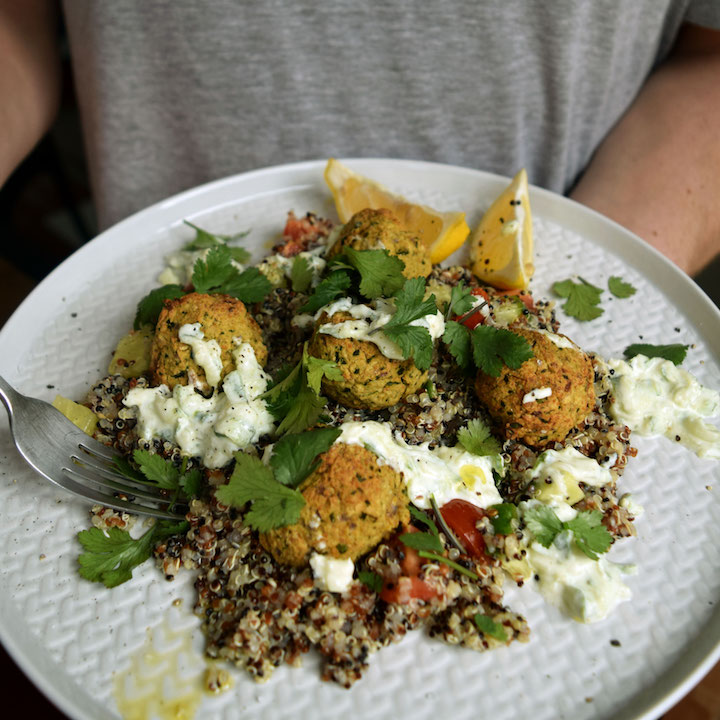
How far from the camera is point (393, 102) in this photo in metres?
2.33

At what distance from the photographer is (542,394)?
1527 mm

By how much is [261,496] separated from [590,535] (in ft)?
2.39

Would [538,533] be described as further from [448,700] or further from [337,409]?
[337,409]

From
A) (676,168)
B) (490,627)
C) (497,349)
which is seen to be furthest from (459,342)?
(676,168)

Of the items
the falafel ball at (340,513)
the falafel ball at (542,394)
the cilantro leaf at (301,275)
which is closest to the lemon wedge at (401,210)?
the cilantro leaf at (301,275)

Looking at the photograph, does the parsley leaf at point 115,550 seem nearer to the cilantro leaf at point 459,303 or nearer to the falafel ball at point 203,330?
the falafel ball at point 203,330

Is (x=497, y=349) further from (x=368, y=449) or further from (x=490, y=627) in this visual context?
(x=490, y=627)

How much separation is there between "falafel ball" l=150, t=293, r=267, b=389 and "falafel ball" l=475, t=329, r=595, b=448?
2.08 feet

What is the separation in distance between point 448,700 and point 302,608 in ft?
1.12

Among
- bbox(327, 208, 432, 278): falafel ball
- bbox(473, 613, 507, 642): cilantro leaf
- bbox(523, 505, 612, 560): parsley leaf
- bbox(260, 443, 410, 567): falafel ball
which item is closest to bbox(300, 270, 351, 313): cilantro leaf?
bbox(327, 208, 432, 278): falafel ball

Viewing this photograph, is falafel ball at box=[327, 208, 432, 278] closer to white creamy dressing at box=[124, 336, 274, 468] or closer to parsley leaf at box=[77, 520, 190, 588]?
white creamy dressing at box=[124, 336, 274, 468]

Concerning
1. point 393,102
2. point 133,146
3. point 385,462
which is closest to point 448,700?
point 385,462

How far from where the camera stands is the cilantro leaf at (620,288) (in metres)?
1.94

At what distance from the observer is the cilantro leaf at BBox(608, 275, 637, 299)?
76.3 inches
